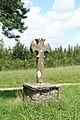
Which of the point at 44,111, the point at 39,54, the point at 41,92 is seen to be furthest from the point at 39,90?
the point at 44,111

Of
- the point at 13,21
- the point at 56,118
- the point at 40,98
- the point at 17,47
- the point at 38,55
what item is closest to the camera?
the point at 56,118

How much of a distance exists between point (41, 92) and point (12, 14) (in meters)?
13.9

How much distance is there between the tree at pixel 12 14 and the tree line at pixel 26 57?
13.8m

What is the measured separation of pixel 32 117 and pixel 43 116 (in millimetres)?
256

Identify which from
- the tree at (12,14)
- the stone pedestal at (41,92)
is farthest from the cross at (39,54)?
the tree at (12,14)

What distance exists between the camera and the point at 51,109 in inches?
361

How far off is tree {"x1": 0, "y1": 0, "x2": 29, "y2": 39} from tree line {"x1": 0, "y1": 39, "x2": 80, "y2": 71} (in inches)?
545

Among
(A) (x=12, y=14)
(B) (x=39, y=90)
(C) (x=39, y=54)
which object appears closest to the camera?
(B) (x=39, y=90)

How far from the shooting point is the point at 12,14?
2469 centimetres

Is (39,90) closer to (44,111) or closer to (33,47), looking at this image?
(33,47)

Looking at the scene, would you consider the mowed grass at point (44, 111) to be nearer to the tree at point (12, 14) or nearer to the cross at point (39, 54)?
the cross at point (39, 54)

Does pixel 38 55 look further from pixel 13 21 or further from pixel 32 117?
pixel 13 21

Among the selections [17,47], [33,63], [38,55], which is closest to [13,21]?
[38,55]

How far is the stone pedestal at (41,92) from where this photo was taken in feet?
37.4
